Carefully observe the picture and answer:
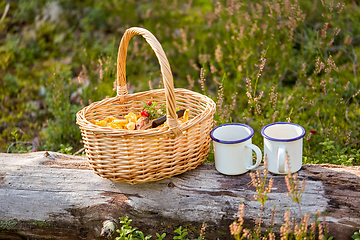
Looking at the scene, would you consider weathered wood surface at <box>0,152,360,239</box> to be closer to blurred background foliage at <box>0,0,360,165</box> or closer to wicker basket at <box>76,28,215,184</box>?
wicker basket at <box>76,28,215,184</box>

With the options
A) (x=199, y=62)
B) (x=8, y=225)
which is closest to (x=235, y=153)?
(x=8, y=225)

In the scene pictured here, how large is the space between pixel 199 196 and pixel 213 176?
17 centimetres

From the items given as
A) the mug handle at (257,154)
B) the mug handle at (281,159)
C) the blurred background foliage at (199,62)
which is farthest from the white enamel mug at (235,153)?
the blurred background foliage at (199,62)

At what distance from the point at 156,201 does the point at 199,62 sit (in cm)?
200

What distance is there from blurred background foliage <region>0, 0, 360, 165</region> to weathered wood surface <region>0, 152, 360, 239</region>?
1.74 feet

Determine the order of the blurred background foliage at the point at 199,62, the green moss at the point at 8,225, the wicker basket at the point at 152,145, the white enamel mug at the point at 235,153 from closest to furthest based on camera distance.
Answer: the wicker basket at the point at 152,145 → the white enamel mug at the point at 235,153 → the green moss at the point at 8,225 → the blurred background foliage at the point at 199,62

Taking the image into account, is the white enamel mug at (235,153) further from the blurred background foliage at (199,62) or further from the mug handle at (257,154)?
the blurred background foliage at (199,62)

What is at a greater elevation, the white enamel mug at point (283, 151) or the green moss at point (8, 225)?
the white enamel mug at point (283, 151)

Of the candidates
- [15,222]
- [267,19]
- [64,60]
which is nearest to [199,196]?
[15,222]

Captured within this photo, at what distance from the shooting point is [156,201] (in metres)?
1.83

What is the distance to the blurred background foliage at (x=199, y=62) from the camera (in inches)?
108

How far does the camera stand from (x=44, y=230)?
6.40 ft

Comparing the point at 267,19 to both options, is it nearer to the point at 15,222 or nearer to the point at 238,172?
the point at 238,172

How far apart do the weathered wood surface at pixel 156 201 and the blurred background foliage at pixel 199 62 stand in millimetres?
531
